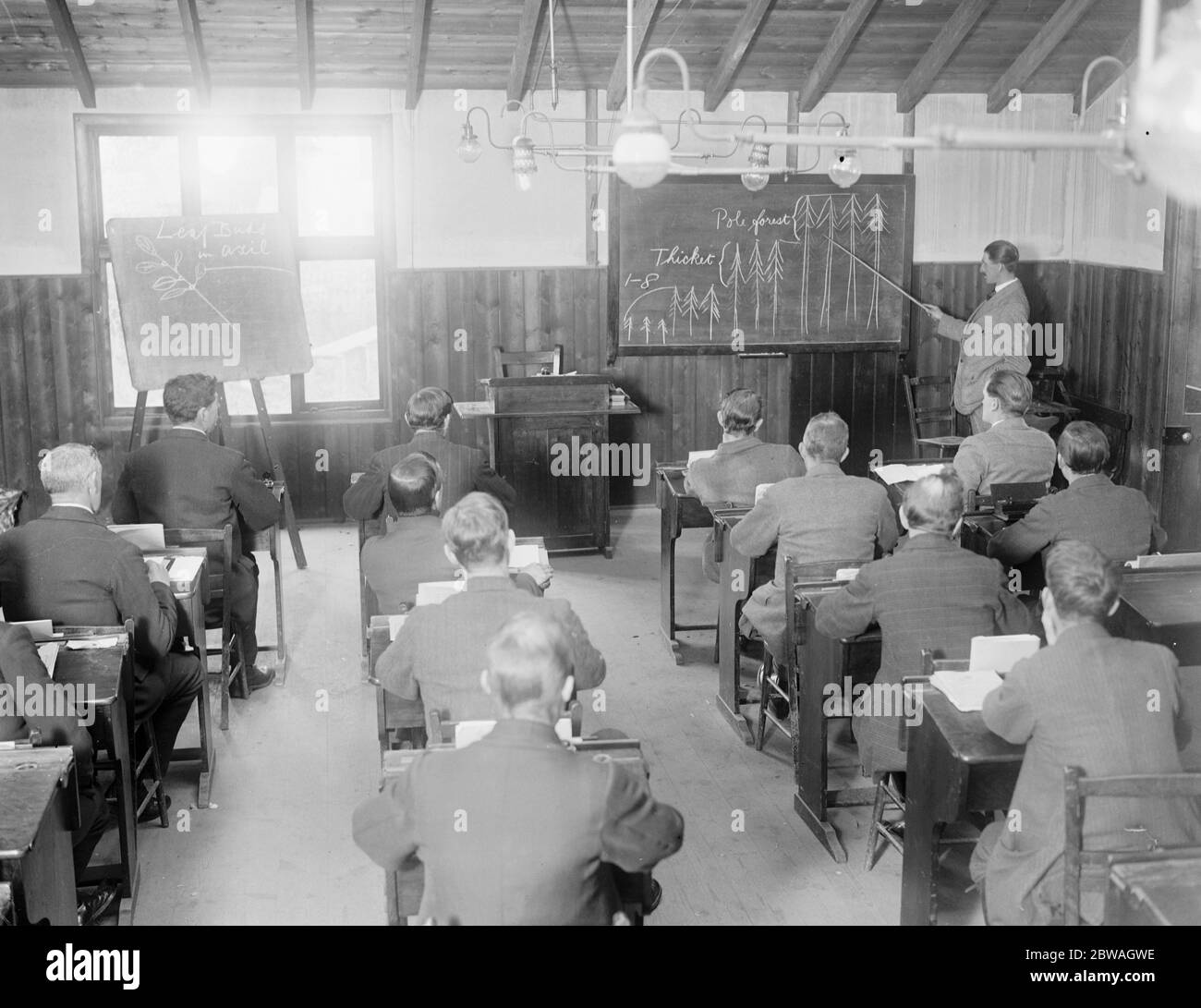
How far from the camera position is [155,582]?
197 inches

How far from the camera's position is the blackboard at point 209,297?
8.20 meters

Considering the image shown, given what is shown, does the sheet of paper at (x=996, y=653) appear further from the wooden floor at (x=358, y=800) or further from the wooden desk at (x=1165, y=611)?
the wooden floor at (x=358, y=800)

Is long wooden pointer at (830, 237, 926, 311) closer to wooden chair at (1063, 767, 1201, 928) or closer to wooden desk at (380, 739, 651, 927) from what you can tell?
wooden desk at (380, 739, 651, 927)

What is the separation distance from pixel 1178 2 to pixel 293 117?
17.7 ft

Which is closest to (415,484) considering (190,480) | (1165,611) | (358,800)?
(358,800)

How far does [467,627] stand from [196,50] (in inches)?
232

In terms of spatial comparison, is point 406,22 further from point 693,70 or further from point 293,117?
point 693,70

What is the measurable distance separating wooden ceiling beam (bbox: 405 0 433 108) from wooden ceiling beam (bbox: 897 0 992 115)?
3263 mm

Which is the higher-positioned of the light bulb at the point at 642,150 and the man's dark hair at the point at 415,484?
the light bulb at the point at 642,150

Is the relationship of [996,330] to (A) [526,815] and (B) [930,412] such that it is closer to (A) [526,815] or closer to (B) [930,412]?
(B) [930,412]

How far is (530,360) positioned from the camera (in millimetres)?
9477

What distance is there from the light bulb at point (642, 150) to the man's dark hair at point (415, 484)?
1819 mm

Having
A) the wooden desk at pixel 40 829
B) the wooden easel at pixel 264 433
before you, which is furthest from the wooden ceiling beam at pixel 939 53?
the wooden desk at pixel 40 829

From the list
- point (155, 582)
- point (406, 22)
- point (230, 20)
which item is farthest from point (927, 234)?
point (155, 582)
